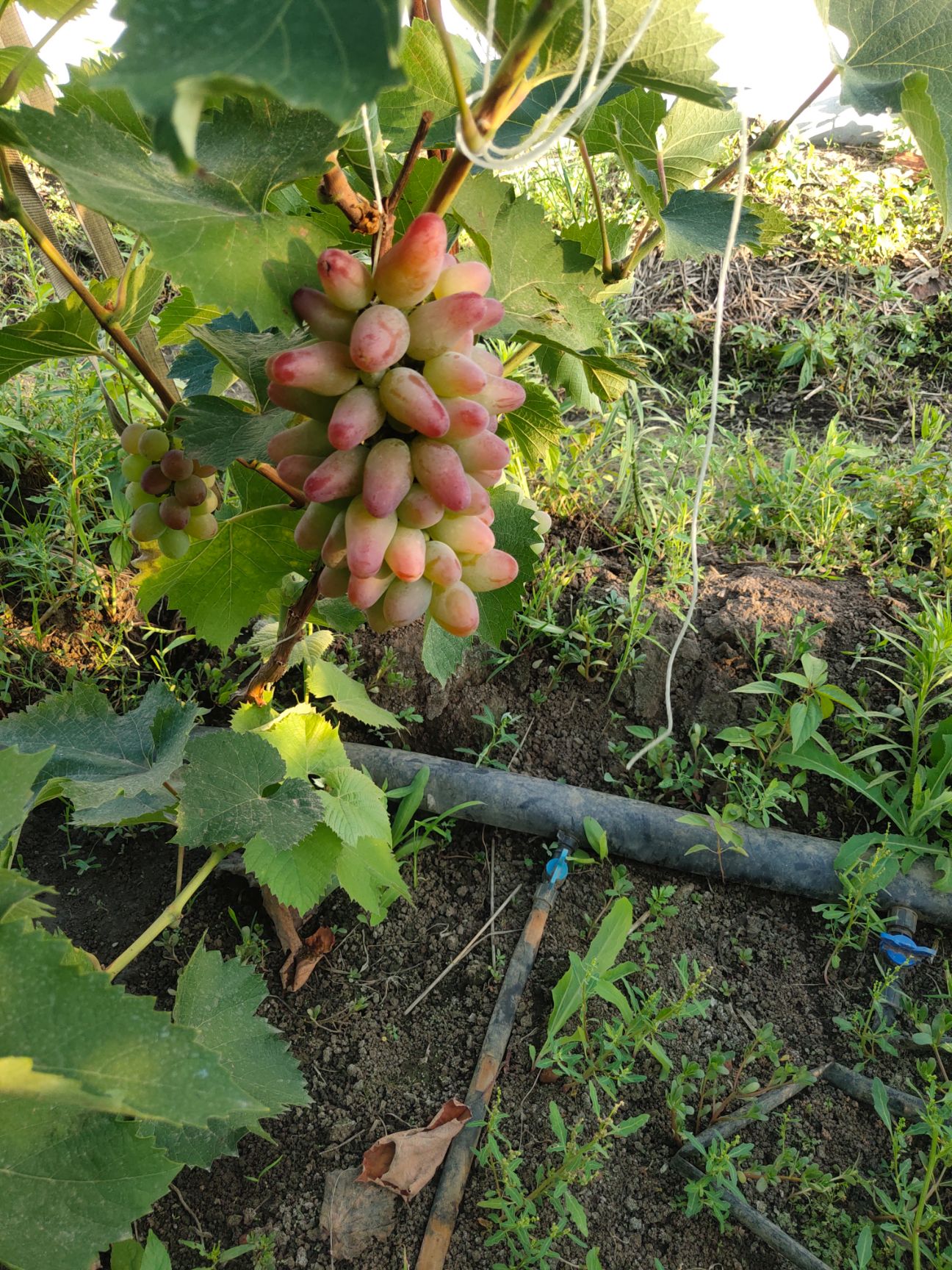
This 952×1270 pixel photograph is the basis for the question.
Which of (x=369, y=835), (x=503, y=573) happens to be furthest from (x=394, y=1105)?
(x=503, y=573)

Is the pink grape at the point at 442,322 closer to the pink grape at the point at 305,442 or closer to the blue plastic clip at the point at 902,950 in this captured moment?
the pink grape at the point at 305,442

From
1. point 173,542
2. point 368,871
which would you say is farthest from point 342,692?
point 173,542

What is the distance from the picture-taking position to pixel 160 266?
25.6 inches

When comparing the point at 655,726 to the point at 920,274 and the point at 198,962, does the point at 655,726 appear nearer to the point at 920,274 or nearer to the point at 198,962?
the point at 198,962

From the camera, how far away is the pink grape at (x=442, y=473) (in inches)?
28.2

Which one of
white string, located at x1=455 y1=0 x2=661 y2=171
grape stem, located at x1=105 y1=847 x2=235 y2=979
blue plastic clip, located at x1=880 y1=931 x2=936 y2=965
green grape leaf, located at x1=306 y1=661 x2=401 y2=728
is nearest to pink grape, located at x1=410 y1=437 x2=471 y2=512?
white string, located at x1=455 y1=0 x2=661 y2=171

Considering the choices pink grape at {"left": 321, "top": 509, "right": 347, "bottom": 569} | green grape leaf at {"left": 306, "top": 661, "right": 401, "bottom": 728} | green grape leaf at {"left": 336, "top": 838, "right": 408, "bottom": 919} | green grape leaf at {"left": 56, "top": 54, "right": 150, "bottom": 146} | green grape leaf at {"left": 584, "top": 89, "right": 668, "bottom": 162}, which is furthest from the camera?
green grape leaf at {"left": 306, "top": 661, "right": 401, "bottom": 728}

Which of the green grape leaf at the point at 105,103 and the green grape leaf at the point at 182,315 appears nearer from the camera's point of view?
the green grape leaf at the point at 105,103

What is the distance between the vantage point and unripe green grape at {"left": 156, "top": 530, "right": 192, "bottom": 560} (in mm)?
1091

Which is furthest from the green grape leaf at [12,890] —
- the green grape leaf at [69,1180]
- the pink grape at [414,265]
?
the pink grape at [414,265]

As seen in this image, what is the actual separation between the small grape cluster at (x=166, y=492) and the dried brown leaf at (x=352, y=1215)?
97 cm

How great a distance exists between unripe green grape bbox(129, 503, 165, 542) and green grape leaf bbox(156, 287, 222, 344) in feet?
0.73

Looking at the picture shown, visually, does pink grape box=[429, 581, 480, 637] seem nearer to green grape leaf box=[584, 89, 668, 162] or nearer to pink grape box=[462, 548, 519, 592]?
pink grape box=[462, 548, 519, 592]

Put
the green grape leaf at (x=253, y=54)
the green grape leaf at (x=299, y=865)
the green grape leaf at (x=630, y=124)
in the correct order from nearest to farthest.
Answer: the green grape leaf at (x=253, y=54) → the green grape leaf at (x=630, y=124) → the green grape leaf at (x=299, y=865)
